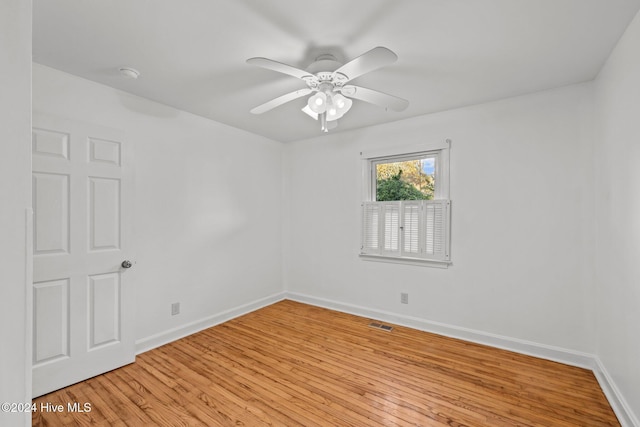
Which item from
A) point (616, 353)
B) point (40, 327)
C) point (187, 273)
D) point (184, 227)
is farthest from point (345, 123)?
point (40, 327)

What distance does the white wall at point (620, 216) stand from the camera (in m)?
1.71

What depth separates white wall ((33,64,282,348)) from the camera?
261cm

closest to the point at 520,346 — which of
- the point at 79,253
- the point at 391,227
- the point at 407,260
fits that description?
the point at 407,260

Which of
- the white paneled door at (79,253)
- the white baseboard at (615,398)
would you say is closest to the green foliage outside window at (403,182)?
the white baseboard at (615,398)

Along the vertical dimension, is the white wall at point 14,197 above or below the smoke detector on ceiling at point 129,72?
below

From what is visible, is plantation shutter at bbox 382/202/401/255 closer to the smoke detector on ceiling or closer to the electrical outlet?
the electrical outlet

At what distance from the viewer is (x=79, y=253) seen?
2.33 m

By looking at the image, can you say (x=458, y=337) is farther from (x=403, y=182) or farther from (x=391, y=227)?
(x=403, y=182)

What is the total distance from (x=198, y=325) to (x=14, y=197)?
2.84m

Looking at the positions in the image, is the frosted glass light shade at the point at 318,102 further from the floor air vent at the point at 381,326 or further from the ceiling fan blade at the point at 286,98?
the floor air vent at the point at 381,326

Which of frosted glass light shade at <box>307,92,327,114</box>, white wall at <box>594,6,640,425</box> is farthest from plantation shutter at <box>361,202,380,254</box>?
white wall at <box>594,6,640,425</box>

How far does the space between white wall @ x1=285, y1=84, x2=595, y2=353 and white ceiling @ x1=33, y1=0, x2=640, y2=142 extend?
16.1 inches

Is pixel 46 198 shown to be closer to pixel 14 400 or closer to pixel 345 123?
pixel 14 400

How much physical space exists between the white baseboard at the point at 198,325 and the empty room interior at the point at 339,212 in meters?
0.03
